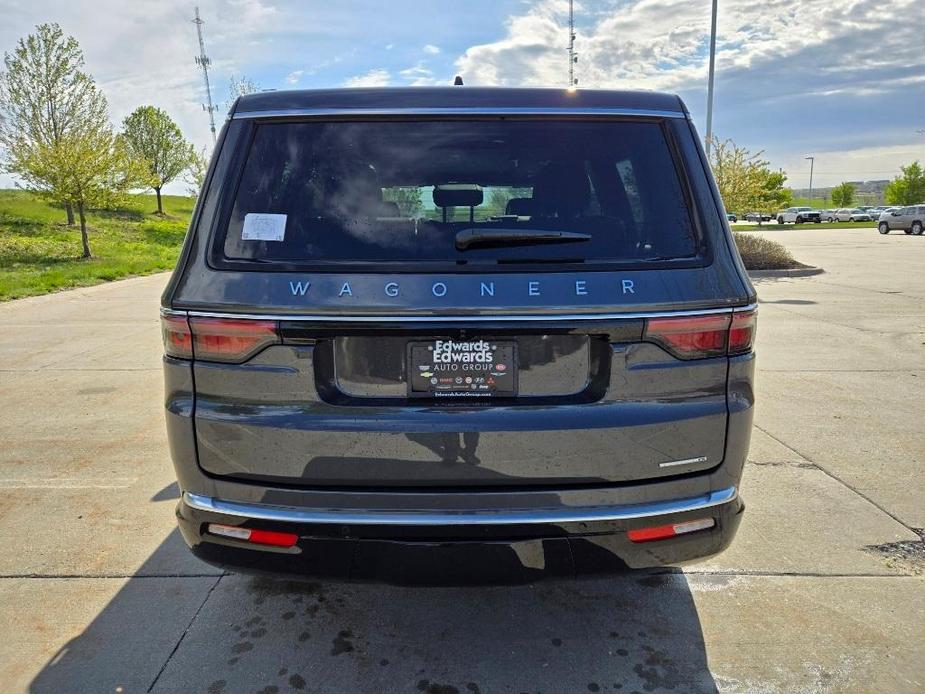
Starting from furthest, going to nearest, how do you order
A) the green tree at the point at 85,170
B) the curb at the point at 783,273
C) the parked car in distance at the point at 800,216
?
the parked car in distance at the point at 800,216, the green tree at the point at 85,170, the curb at the point at 783,273

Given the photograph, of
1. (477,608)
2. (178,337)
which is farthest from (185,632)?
(178,337)

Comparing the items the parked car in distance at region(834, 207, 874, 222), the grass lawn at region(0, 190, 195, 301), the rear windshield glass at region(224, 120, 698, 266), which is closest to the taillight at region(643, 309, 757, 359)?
the rear windshield glass at region(224, 120, 698, 266)

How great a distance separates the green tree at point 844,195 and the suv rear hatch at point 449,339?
109 metres

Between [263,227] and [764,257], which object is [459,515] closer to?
[263,227]

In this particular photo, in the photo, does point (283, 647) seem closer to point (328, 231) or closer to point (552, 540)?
point (552, 540)

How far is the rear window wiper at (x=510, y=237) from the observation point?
2027 millimetres

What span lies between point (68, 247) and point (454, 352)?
25829mm

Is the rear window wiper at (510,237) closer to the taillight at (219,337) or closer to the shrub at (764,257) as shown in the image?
the taillight at (219,337)

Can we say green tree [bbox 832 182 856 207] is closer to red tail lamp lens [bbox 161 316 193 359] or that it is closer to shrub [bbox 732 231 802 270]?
shrub [bbox 732 231 802 270]

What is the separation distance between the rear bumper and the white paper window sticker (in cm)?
86

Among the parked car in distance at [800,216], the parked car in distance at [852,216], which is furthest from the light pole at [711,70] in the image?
the parked car in distance at [852,216]

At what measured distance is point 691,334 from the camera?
2.05 m

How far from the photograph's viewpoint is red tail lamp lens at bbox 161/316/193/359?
82.3 inches

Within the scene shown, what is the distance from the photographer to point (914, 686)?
7.55 feet
